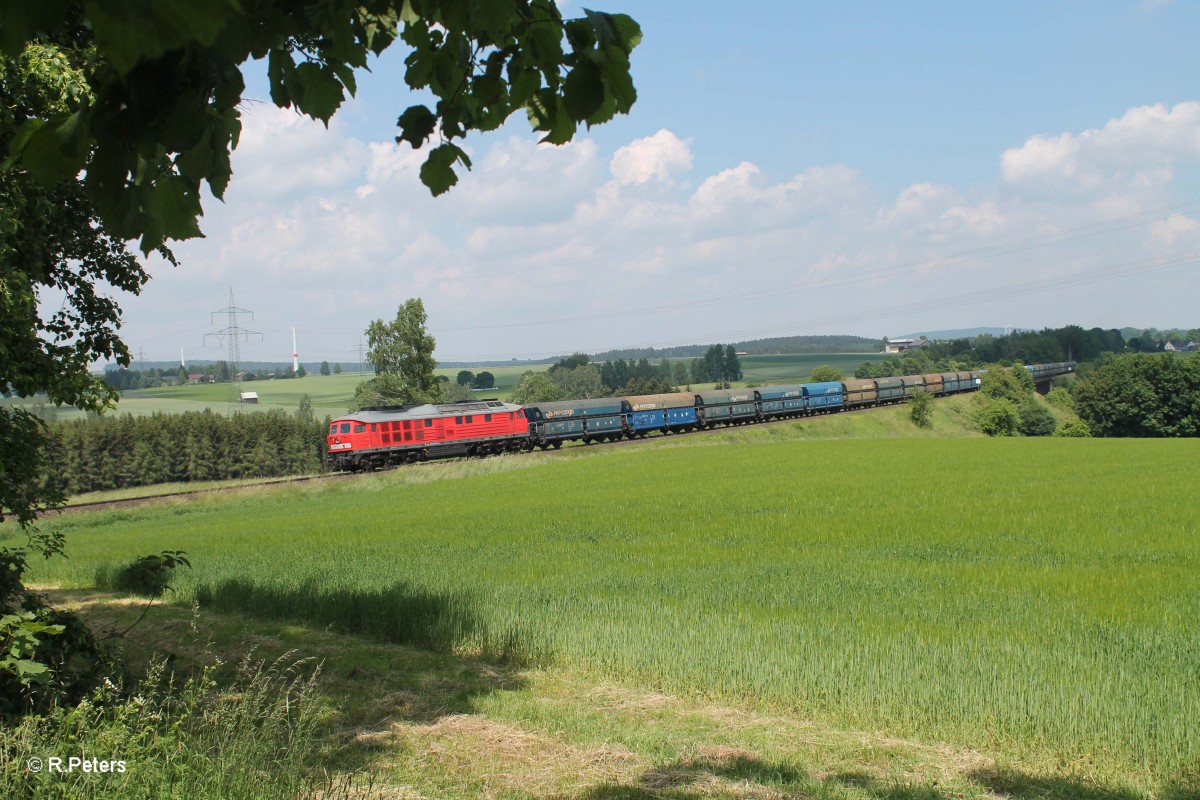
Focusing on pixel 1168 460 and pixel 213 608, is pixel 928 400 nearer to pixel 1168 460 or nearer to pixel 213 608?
pixel 1168 460

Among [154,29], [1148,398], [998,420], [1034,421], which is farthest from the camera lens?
[1034,421]

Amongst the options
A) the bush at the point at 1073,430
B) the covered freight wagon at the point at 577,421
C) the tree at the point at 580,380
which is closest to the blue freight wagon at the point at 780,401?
the covered freight wagon at the point at 577,421

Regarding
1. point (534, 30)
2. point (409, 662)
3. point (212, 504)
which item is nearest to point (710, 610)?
point (409, 662)

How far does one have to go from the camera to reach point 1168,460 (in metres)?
34.8

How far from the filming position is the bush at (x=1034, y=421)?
279 ft

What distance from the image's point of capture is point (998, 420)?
7800 centimetres

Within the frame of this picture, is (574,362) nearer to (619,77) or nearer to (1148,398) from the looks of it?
(1148,398)

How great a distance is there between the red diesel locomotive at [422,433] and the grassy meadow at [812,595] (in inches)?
593

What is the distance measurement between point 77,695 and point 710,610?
621 cm

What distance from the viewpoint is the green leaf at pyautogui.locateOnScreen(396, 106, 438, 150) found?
3.62m

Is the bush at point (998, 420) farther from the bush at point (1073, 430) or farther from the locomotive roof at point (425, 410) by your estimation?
the locomotive roof at point (425, 410)

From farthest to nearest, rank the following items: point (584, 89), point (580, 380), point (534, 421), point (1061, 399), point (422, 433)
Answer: point (580, 380), point (1061, 399), point (534, 421), point (422, 433), point (584, 89)

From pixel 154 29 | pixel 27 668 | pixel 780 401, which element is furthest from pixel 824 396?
pixel 154 29

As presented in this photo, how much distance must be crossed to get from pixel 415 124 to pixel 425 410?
41.7 m
